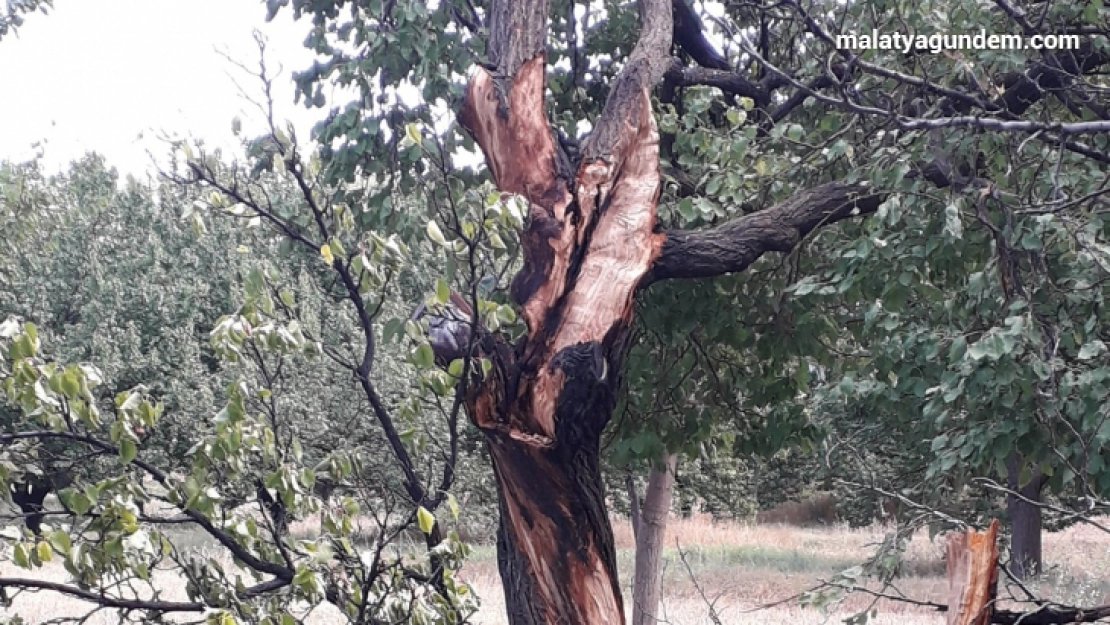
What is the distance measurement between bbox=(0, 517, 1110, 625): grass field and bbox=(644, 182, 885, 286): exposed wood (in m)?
5.43

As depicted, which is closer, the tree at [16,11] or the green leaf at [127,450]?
the green leaf at [127,450]

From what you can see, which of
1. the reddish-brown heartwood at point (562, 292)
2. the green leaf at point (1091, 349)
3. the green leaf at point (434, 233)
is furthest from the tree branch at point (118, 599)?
the green leaf at point (1091, 349)

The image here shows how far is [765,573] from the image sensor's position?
2008 cm

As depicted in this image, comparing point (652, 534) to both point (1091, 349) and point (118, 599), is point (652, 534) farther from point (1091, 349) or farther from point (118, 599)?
point (118, 599)

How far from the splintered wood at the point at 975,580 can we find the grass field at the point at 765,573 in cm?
704

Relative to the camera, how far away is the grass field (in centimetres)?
1343

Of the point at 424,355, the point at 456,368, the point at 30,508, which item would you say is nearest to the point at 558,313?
the point at 456,368

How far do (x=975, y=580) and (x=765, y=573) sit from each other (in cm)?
1816

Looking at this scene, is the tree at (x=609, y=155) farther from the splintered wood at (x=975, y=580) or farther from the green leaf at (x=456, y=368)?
the splintered wood at (x=975, y=580)

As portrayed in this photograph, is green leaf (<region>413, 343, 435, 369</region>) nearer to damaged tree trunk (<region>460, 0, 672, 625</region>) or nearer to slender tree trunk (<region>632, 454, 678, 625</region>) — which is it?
damaged tree trunk (<region>460, 0, 672, 625</region>)

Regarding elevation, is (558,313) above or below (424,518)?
above

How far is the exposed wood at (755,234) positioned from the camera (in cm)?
436

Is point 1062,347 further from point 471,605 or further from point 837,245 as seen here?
point 471,605

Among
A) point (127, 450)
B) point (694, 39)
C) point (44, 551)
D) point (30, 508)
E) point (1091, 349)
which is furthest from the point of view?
point (694, 39)
